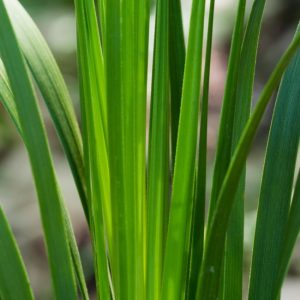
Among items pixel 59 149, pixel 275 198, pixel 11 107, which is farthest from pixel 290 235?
pixel 59 149

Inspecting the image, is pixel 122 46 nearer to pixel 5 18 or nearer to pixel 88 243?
pixel 5 18

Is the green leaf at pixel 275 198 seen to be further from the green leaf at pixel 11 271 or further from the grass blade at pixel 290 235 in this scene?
the green leaf at pixel 11 271

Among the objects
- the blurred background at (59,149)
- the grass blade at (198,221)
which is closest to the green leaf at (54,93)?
the grass blade at (198,221)

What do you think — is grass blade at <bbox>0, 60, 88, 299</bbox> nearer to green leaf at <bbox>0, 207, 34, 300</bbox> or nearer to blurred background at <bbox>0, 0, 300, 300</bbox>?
green leaf at <bbox>0, 207, 34, 300</bbox>

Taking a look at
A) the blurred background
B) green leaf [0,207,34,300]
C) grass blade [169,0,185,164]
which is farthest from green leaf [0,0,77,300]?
the blurred background

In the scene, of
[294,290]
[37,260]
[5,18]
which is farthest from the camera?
[37,260]

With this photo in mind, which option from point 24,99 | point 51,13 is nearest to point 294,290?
point 51,13
